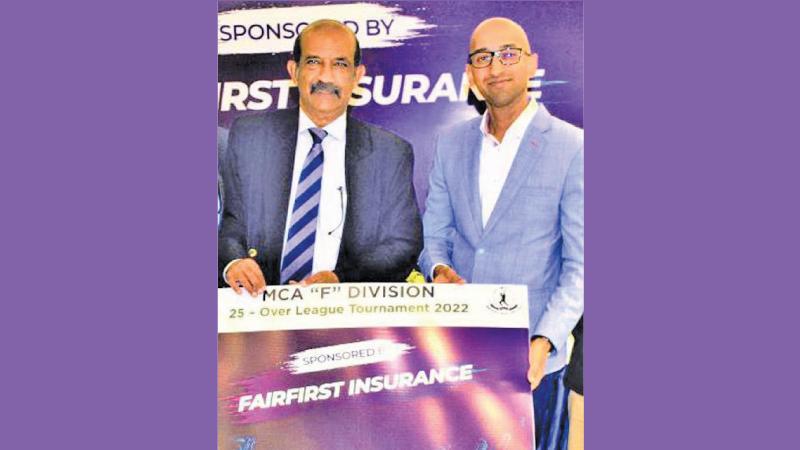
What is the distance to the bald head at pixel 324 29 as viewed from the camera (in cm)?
550

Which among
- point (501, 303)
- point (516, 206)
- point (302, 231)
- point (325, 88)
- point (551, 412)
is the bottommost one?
point (551, 412)

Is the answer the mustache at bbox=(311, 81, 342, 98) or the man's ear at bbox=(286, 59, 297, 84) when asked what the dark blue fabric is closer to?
the mustache at bbox=(311, 81, 342, 98)

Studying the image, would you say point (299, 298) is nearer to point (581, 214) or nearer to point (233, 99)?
point (233, 99)

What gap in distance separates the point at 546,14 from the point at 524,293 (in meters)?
1.41

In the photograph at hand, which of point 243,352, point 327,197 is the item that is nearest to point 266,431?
point 243,352

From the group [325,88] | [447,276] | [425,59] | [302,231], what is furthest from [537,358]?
[325,88]

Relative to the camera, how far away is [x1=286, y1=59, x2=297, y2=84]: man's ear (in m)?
5.51

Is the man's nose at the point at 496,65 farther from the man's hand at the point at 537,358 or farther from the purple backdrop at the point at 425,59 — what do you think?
the man's hand at the point at 537,358

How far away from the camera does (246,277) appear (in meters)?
5.49

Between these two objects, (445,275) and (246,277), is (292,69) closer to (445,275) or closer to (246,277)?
(246,277)

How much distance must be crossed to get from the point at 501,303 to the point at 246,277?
129 cm

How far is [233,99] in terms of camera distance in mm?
5512

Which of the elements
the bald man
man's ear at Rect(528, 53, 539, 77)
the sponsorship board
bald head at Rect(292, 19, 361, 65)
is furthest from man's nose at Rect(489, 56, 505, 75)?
the sponsorship board

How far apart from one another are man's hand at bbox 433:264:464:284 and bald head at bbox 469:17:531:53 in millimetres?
1107
